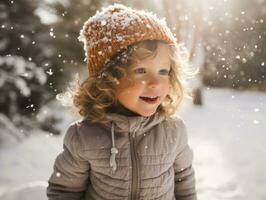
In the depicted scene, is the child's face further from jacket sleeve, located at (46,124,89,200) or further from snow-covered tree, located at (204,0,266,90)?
snow-covered tree, located at (204,0,266,90)

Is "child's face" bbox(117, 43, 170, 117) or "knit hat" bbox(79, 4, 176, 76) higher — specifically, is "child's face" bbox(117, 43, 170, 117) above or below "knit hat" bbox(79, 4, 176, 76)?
below

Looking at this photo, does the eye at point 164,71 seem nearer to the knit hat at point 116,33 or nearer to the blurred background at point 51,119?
the knit hat at point 116,33

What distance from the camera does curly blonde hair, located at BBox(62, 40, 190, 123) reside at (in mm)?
2127

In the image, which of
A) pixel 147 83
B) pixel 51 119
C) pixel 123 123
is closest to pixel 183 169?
pixel 123 123

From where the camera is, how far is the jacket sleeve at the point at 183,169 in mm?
2320

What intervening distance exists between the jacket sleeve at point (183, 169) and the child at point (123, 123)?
0.08 ft

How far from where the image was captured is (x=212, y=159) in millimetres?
5809

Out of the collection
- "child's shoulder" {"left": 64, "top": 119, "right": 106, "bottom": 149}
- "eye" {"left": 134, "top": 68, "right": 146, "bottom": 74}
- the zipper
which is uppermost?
"eye" {"left": 134, "top": 68, "right": 146, "bottom": 74}

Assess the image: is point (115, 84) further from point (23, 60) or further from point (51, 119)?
point (51, 119)

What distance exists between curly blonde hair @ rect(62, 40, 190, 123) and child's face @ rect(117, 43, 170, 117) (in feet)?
0.12

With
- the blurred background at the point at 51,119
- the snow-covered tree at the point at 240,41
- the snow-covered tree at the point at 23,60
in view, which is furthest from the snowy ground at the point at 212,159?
the snow-covered tree at the point at 240,41

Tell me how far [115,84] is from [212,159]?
3.91 metres

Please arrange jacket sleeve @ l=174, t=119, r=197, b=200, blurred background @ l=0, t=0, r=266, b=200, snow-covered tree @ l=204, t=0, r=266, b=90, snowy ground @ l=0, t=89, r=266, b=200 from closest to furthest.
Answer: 1. jacket sleeve @ l=174, t=119, r=197, b=200
2. snowy ground @ l=0, t=89, r=266, b=200
3. blurred background @ l=0, t=0, r=266, b=200
4. snow-covered tree @ l=204, t=0, r=266, b=90

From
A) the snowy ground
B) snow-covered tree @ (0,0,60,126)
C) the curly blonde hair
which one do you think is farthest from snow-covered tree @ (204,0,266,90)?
the curly blonde hair
